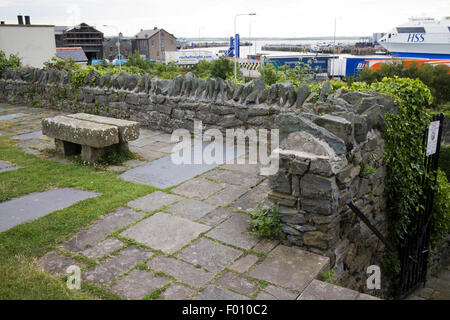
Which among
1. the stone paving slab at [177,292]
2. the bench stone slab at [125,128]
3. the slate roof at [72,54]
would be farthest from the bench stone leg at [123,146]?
the slate roof at [72,54]

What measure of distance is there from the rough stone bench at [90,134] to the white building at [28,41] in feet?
77.3

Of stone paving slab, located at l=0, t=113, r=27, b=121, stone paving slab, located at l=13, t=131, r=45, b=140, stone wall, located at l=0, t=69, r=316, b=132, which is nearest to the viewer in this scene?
stone wall, located at l=0, t=69, r=316, b=132

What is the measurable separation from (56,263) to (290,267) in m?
2.01

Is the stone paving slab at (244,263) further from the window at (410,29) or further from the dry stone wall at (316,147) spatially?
the window at (410,29)

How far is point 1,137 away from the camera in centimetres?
724

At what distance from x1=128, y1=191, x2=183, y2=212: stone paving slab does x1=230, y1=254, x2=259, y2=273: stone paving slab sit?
4.49 ft

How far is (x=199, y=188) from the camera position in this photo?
4.89m

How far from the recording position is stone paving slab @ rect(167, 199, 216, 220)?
13.6ft

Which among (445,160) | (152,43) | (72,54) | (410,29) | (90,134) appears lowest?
(445,160)

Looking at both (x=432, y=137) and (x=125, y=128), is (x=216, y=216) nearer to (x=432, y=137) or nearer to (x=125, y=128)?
(x=125, y=128)

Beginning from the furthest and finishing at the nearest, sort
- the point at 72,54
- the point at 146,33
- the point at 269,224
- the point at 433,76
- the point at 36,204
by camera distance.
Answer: the point at 146,33 < the point at 72,54 < the point at 433,76 < the point at 36,204 < the point at 269,224

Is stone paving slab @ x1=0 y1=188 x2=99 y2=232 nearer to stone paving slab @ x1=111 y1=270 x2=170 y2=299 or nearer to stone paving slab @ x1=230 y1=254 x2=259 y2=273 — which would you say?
stone paving slab @ x1=111 y1=270 x2=170 y2=299

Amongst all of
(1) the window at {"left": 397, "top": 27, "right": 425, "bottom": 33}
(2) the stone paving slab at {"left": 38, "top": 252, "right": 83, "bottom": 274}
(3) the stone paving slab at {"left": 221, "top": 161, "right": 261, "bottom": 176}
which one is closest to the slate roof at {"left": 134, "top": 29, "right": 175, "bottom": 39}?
(1) the window at {"left": 397, "top": 27, "right": 425, "bottom": 33}

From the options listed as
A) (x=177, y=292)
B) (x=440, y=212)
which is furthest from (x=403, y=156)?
(x=177, y=292)
